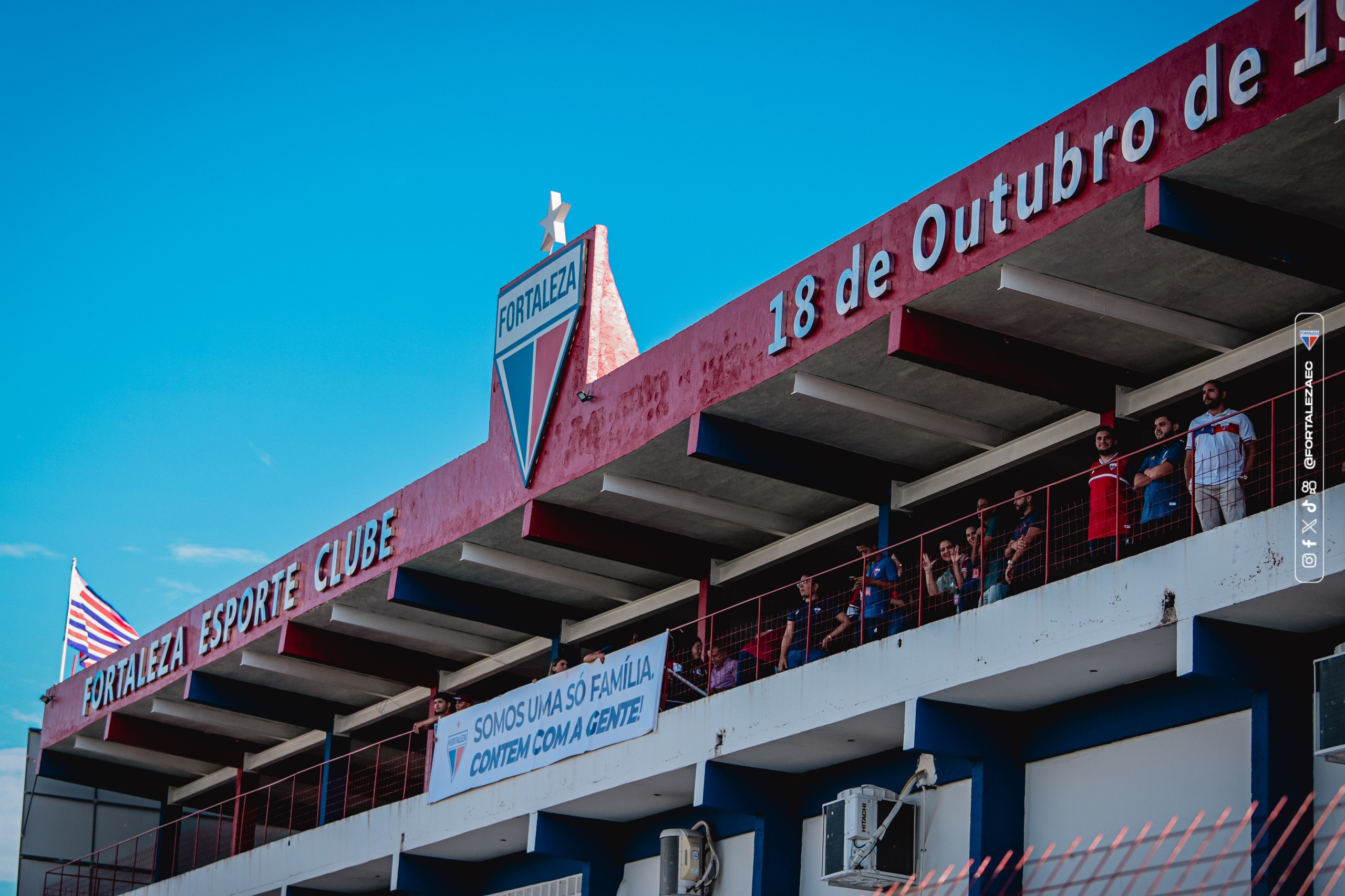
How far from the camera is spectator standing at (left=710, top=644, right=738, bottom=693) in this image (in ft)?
68.1

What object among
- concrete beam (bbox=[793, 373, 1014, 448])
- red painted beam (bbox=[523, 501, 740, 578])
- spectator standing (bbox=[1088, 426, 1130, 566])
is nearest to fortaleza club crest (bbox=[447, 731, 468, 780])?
red painted beam (bbox=[523, 501, 740, 578])

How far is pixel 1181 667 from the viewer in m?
14.5

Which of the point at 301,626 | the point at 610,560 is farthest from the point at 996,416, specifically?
the point at 301,626

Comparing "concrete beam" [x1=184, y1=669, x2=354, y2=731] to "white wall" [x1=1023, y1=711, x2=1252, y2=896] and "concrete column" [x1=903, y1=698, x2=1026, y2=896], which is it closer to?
"concrete column" [x1=903, y1=698, x2=1026, y2=896]

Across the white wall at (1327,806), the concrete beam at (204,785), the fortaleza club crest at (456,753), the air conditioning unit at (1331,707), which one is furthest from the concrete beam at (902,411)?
the concrete beam at (204,785)

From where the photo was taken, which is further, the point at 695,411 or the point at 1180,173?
the point at 695,411

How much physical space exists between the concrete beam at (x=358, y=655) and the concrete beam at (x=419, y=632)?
0.61 metres

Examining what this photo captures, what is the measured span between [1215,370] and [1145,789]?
4605 millimetres

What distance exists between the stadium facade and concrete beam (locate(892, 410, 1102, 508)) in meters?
0.04

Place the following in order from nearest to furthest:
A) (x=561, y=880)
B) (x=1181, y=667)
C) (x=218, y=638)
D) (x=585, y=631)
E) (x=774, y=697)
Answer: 1. (x=1181, y=667)
2. (x=774, y=697)
3. (x=561, y=880)
4. (x=585, y=631)
5. (x=218, y=638)

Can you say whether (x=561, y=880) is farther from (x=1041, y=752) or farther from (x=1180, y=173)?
(x=1180, y=173)

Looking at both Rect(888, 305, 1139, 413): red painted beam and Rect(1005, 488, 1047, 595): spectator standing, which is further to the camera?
Rect(888, 305, 1139, 413): red painted beam

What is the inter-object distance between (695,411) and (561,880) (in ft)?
25.5

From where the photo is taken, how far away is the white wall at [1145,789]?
15.5 meters
